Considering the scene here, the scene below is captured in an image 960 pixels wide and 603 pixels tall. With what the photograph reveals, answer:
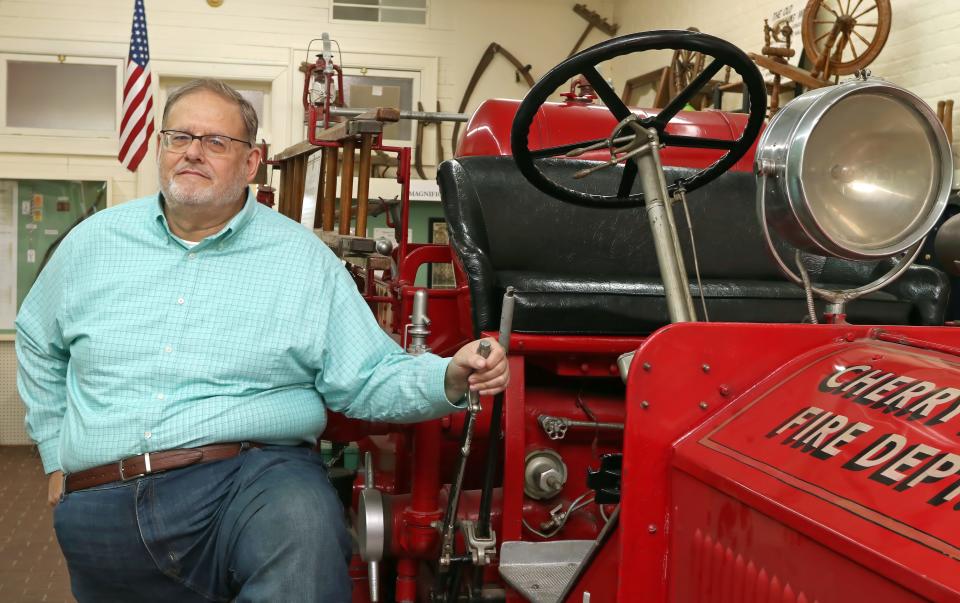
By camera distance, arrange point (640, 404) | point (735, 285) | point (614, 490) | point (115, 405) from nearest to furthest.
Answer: point (640, 404)
point (614, 490)
point (115, 405)
point (735, 285)

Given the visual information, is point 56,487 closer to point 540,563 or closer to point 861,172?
point 540,563

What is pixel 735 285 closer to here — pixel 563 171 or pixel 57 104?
pixel 563 171

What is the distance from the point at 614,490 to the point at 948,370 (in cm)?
51

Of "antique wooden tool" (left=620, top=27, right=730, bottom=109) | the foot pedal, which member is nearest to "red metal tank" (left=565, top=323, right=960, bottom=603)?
the foot pedal

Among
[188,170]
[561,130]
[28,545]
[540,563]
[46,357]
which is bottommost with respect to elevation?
[28,545]

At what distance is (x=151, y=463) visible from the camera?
6.00 feet

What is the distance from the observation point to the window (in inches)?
291

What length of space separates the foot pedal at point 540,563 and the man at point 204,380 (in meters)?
0.38

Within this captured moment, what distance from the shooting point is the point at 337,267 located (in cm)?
208

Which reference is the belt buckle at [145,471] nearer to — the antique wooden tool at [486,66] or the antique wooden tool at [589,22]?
the antique wooden tool at [486,66]

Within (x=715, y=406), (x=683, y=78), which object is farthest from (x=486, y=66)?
(x=715, y=406)

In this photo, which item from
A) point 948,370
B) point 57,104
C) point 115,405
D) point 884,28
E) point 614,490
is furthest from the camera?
point 57,104

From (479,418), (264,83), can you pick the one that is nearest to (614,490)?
(479,418)

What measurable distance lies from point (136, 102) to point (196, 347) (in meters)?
4.81
